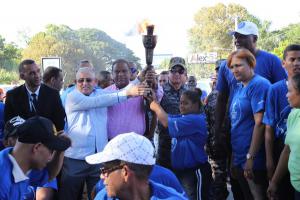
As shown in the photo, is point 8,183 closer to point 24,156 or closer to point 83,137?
point 24,156

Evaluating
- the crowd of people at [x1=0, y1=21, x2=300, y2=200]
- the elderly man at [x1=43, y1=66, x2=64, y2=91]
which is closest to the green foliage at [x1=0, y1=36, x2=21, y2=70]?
the elderly man at [x1=43, y1=66, x2=64, y2=91]

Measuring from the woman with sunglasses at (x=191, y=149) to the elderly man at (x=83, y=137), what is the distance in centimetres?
69

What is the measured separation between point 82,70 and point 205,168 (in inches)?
69.2

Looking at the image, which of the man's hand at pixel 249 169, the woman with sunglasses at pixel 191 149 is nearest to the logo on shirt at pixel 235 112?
the man's hand at pixel 249 169

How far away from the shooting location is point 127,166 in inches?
95.7

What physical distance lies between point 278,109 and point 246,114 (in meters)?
0.34

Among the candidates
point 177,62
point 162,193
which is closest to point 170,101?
point 177,62

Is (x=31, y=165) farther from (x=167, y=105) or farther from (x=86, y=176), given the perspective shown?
(x=167, y=105)

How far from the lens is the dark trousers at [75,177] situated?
16.1ft

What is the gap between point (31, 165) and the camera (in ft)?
10.3

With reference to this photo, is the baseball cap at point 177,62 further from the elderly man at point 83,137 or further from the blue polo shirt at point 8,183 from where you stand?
the blue polo shirt at point 8,183

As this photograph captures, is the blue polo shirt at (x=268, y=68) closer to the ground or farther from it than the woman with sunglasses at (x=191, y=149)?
farther from it

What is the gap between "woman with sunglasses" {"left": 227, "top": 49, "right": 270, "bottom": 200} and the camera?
13.7ft

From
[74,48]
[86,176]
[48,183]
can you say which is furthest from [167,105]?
[74,48]
